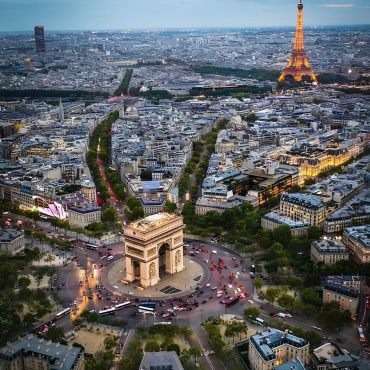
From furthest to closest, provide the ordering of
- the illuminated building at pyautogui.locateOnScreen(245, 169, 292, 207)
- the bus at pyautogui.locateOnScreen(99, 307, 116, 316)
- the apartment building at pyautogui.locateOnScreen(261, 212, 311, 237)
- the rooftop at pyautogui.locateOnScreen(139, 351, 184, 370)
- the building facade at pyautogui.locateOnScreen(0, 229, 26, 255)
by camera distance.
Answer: the illuminated building at pyautogui.locateOnScreen(245, 169, 292, 207), the apartment building at pyautogui.locateOnScreen(261, 212, 311, 237), the building facade at pyautogui.locateOnScreen(0, 229, 26, 255), the bus at pyautogui.locateOnScreen(99, 307, 116, 316), the rooftop at pyautogui.locateOnScreen(139, 351, 184, 370)

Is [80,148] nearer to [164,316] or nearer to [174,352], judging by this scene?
[164,316]

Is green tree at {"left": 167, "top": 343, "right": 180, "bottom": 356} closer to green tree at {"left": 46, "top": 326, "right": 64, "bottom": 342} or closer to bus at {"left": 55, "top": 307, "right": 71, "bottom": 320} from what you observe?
green tree at {"left": 46, "top": 326, "right": 64, "bottom": 342}

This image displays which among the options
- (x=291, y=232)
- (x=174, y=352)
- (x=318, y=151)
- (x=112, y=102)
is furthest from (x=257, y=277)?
(x=112, y=102)

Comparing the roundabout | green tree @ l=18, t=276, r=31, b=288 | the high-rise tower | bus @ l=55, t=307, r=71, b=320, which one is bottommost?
the roundabout

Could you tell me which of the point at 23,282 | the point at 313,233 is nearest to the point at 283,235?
the point at 313,233

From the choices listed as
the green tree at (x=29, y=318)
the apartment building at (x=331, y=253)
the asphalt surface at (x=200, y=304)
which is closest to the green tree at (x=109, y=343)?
the asphalt surface at (x=200, y=304)

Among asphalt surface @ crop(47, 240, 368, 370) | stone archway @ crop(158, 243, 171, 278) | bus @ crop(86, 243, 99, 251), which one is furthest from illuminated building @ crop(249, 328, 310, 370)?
bus @ crop(86, 243, 99, 251)

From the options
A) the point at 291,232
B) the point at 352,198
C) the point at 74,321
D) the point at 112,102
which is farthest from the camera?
the point at 112,102
